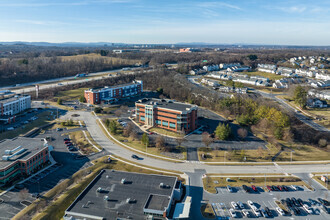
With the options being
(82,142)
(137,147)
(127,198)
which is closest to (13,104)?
(82,142)

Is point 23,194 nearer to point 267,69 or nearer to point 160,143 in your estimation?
point 160,143

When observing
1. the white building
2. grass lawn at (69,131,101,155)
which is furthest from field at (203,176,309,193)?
the white building

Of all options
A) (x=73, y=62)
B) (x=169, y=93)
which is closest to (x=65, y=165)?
(x=169, y=93)

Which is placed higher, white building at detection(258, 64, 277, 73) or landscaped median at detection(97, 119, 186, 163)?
white building at detection(258, 64, 277, 73)

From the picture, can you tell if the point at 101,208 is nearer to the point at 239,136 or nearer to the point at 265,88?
the point at 239,136

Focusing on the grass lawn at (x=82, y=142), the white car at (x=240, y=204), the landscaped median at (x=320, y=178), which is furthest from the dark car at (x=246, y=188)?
the grass lawn at (x=82, y=142)

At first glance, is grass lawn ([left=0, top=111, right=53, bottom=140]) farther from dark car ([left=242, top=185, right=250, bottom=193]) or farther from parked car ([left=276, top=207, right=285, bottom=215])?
parked car ([left=276, top=207, right=285, bottom=215])

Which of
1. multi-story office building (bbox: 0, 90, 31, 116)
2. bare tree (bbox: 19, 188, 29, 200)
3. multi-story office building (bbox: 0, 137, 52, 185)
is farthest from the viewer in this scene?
multi-story office building (bbox: 0, 90, 31, 116)
